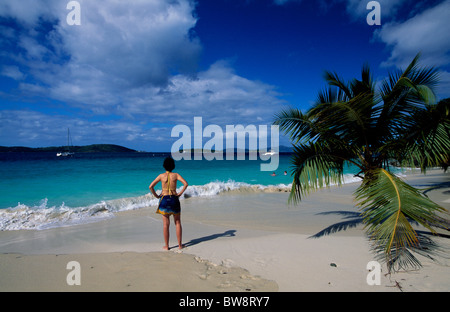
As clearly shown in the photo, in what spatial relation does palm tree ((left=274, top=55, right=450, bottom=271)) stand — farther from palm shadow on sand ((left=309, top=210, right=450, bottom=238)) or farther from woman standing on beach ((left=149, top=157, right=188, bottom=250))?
woman standing on beach ((left=149, top=157, right=188, bottom=250))

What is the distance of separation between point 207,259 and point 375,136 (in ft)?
14.9

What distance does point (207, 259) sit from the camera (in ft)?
15.0

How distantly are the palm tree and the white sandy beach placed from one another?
0.66m

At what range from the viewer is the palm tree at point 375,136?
4.12m

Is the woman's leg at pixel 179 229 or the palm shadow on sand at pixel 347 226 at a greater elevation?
the woman's leg at pixel 179 229

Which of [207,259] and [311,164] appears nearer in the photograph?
[207,259]

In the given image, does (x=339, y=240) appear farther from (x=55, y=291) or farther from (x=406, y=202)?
(x=55, y=291)

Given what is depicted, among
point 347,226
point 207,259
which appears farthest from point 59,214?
point 347,226

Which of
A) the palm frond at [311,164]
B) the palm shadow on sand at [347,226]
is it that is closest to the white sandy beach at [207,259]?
the palm shadow on sand at [347,226]

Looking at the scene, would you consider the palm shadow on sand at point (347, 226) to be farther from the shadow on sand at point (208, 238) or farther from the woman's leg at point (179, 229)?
the woman's leg at point (179, 229)

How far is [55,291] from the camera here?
3.45 meters

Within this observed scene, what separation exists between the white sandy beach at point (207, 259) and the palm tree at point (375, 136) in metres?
0.66

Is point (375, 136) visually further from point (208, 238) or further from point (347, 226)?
point (208, 238)
